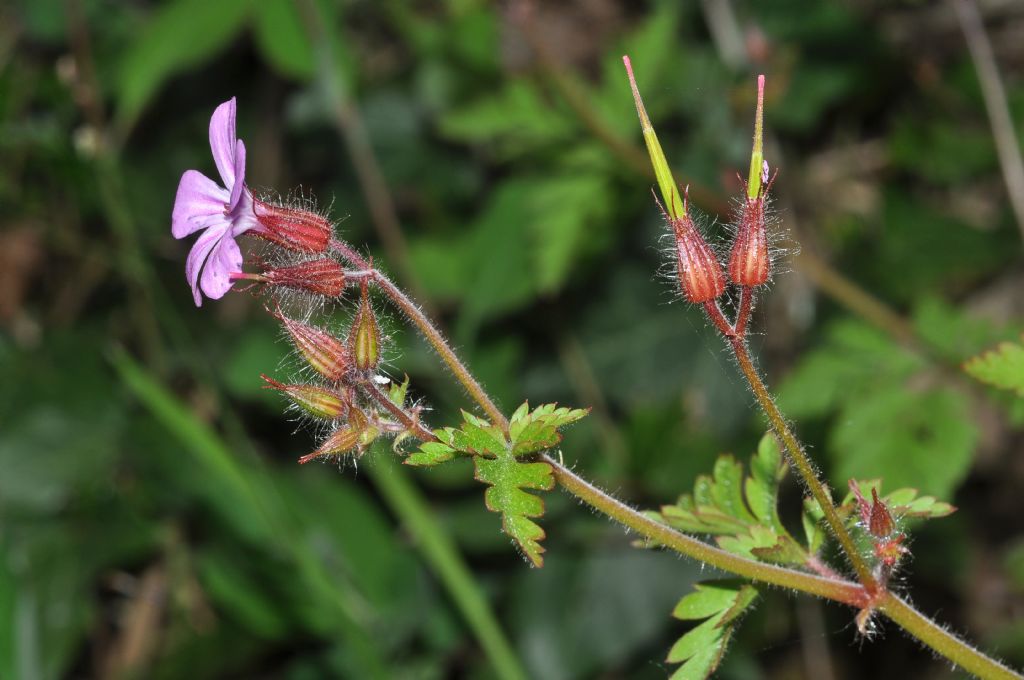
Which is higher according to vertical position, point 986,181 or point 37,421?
point 37,421

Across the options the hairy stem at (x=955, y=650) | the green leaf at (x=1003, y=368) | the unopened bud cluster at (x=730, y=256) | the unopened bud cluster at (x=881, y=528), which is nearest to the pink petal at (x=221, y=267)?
the unopened bud cluster at (x=730, y=256)

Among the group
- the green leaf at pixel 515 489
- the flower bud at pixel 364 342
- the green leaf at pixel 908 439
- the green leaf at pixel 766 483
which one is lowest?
the green leaf at pixel 908 439

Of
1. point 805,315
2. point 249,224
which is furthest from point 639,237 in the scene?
point 249,224

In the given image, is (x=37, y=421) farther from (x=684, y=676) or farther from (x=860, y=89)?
(x=860, y=89)

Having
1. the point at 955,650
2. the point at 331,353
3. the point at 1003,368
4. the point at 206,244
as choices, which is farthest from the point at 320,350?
the point at 1003,368

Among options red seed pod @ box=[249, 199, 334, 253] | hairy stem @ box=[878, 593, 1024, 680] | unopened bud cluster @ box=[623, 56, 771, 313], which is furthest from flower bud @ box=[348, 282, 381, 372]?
hairy stem @ box=[878, 593, 1024, 680]

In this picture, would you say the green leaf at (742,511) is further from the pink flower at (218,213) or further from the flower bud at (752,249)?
the pink flower at (218,213)
